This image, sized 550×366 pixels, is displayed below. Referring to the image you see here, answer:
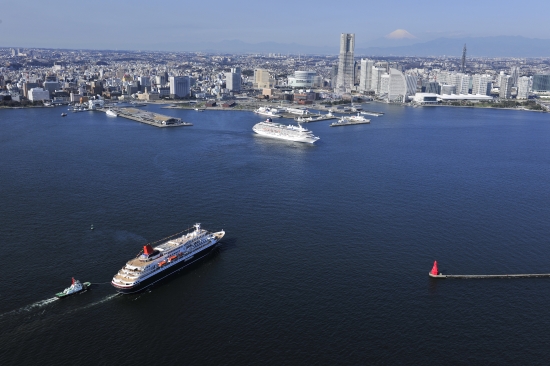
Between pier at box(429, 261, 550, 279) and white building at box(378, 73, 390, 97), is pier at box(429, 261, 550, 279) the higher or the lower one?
the lower one

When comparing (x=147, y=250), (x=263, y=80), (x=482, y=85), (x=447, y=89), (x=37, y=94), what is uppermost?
(x=263, y=80)

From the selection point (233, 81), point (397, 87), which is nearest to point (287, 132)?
point (397, 87)

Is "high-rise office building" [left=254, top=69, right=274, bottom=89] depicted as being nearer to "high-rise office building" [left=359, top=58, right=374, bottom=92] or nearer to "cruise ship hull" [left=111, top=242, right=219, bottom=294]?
"high-rise office building" [left=359, top=58, right=374, bottom=92]

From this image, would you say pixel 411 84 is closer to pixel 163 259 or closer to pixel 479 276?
pixel 479 276

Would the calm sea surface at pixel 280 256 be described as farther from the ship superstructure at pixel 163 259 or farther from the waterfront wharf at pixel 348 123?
the waterfront wharf at pixel 348 123

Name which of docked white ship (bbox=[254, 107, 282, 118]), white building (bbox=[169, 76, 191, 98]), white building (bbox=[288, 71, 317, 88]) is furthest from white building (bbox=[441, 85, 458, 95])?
white building (bbox=[169, 76, 191, 98])

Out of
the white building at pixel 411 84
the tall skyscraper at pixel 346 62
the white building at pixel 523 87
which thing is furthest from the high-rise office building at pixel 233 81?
the white building at pixel 523 87
